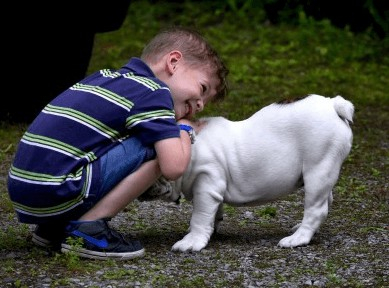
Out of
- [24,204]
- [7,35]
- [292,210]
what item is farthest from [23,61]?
[24,204]

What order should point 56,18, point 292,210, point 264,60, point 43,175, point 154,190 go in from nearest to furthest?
1. point 43,175
2. point 154,190
3. point 292,210
4. point 56,18
5. point 264,60

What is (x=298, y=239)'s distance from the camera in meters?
4.36

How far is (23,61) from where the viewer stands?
733 cm

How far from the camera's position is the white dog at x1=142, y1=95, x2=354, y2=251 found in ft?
14.1

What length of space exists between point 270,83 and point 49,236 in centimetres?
498

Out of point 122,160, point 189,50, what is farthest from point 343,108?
point 122,160

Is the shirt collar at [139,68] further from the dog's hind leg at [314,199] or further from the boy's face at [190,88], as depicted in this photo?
the dog's hind leg at [314,199]

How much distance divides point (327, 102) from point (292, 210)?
1.08 metres

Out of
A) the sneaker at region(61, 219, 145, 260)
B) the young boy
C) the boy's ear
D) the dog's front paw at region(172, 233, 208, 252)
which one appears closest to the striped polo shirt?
the young boy

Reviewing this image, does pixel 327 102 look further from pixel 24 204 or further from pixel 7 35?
pixel 7 35

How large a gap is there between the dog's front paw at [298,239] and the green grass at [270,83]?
0.08 meters

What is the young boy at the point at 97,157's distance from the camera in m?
3.99

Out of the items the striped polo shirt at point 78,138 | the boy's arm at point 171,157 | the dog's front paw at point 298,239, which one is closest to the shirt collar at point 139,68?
the striped polo shirt at point 78,138

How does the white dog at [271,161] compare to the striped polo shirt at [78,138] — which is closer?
the striped polo shirt at [78,138]
